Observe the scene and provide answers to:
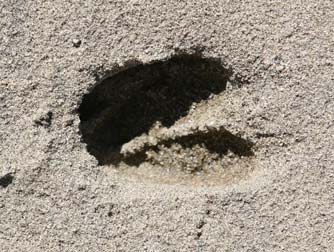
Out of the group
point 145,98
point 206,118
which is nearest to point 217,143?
point 206,118

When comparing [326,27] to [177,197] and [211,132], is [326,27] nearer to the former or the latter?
[211,132]

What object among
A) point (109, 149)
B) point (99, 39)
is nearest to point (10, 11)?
point (99, 39)

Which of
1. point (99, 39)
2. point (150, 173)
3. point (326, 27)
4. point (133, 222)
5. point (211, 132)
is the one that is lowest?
point (133, 222)

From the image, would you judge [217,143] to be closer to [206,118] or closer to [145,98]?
[206,118]
